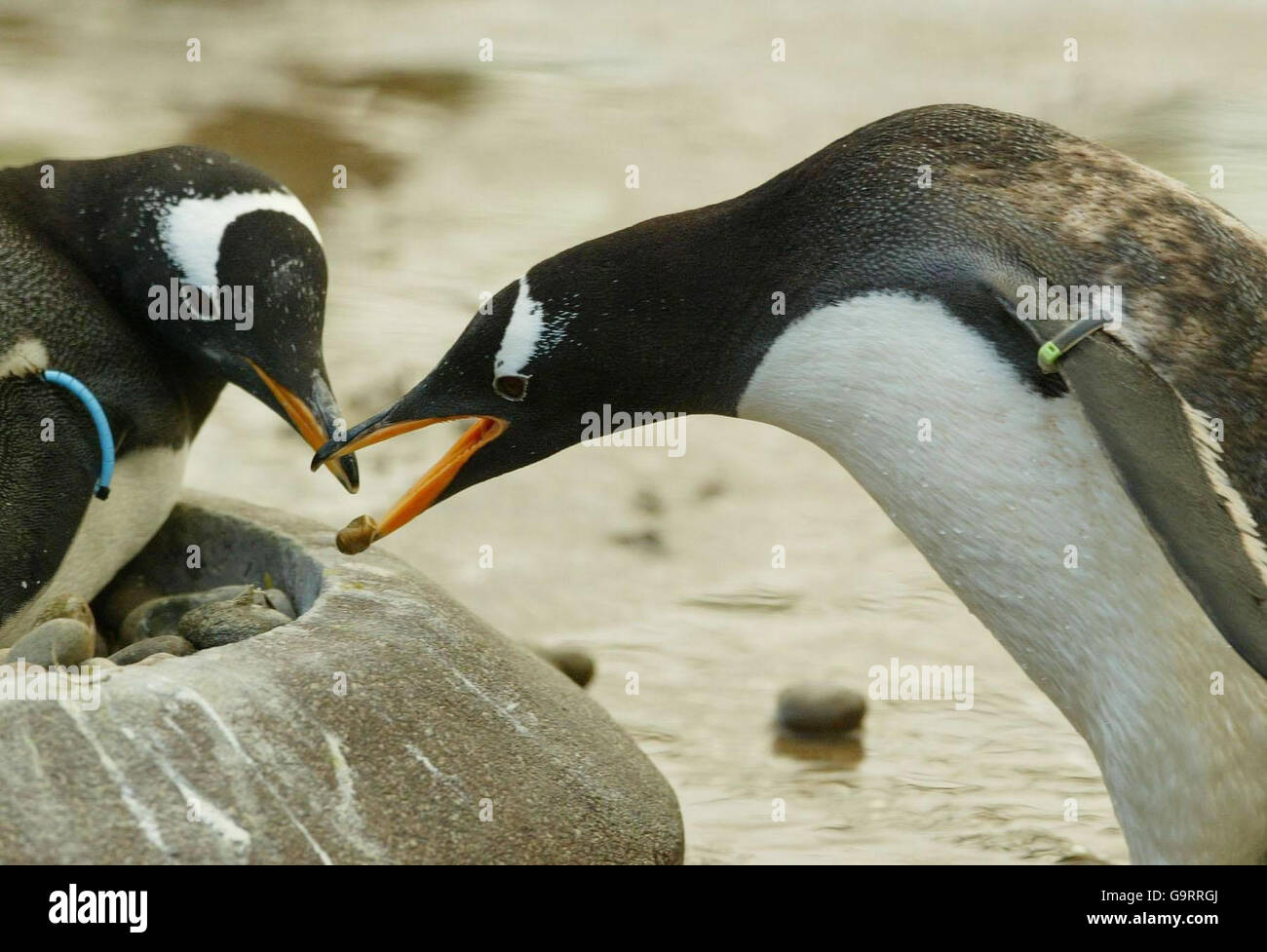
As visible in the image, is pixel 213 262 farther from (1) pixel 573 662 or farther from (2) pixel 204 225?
(1) pixel 573 662

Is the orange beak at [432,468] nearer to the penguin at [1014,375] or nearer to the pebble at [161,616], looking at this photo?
Result: the penguin at [1014,375]

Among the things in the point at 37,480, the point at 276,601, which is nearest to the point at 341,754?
the point at 276,601

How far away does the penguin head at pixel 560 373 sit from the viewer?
8.85 feet

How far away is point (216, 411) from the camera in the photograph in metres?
5.38

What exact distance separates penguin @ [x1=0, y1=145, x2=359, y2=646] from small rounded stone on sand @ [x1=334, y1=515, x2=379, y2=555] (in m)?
0.18

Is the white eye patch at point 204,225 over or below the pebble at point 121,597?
over

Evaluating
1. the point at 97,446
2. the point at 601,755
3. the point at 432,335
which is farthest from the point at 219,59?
the point at 601,755

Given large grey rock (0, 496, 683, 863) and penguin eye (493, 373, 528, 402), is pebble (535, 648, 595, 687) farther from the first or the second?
penguin eye (493, 373, 528, 402)

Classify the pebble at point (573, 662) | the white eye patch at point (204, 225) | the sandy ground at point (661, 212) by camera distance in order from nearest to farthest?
the white eye patch at point (204, 225), the sandy ground at point (661, 212), the pebble at point (573, 662)

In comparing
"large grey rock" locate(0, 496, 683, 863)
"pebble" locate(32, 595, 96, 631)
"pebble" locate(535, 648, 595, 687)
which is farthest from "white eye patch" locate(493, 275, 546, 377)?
"pebble" locate(535, 648, 595, 687)

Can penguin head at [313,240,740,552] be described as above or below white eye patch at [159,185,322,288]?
below

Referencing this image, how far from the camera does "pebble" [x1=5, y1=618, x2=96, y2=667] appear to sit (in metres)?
2.75

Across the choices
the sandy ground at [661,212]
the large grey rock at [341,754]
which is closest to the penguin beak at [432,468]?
the large grey rock at [341,754]
